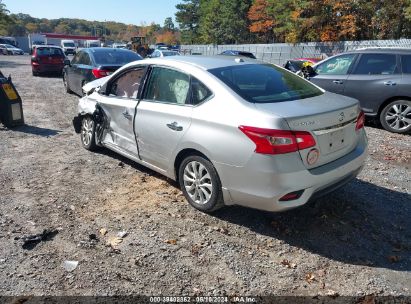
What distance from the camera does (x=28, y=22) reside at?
160 metres

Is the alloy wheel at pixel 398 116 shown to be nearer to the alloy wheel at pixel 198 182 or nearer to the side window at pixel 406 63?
the side window at pixel 406 63

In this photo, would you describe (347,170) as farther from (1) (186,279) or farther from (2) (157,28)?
(2) (157,28)

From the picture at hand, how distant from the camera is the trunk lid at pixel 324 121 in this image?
3.35 metres

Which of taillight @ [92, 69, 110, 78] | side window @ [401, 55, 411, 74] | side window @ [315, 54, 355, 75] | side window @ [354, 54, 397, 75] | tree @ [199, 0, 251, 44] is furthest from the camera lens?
tree @ [199, 0, 251, 44]

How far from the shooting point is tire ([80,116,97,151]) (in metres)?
6.06

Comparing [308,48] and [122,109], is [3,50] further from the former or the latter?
[122,109]

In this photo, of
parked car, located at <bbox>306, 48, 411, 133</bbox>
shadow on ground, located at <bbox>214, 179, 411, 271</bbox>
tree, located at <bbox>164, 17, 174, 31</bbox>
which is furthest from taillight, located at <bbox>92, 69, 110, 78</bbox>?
tree, located at <bbox>164, 17, 174, 31</bbox>

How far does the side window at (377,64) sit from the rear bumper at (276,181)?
5064 mm

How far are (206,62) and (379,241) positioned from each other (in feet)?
8.69

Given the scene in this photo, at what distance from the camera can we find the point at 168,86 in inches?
176

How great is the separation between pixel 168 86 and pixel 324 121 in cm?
189

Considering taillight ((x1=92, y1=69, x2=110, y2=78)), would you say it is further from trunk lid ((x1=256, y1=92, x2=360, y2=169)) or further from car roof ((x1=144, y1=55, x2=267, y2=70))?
trunk lid ((x1=256, y1=92, x2=360, y2=169))

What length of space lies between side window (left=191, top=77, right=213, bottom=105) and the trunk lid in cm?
66

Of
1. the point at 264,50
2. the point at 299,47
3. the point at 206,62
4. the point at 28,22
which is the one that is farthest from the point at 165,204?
the point at 28,22
